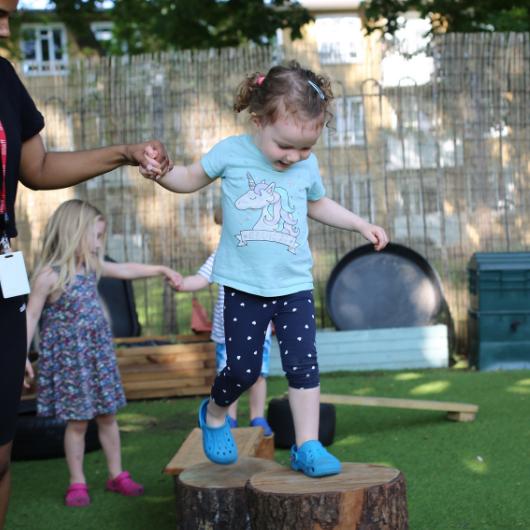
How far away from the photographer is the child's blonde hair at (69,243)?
→ 5.08m

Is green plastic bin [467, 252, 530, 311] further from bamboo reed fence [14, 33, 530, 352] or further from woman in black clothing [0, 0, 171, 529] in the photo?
woman in black clothing [0, 0, 171, 529]

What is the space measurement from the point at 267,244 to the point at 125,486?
6.43 feet

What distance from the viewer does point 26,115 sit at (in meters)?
3.22

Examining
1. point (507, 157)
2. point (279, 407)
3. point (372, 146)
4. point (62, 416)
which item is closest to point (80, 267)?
point (62, 416)

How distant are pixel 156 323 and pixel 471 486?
4.72 meters

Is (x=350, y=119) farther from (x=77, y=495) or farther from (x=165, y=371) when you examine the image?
(x=77, y=495)

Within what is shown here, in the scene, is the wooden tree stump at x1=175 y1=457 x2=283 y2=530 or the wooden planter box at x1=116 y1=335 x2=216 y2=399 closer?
the wooden tree stump at x1=175 y1=457 x2=283 y2=530

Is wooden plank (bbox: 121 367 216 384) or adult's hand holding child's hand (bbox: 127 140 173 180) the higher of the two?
adult's hand holding child's hand (bbox: 127 140 173 180)

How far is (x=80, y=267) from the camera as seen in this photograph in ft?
Result: 16.9

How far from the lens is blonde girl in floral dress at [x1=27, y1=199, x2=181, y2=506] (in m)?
4.98

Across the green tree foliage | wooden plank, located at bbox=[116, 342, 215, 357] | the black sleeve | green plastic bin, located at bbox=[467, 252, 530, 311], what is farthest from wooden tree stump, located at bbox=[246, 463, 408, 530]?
the green tree foliage

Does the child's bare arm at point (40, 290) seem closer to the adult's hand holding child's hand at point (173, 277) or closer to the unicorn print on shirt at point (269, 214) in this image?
the adult's hand holding child's hand at point (173, 277)

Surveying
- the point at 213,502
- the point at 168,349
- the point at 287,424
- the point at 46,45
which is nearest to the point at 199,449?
the point at 213,502

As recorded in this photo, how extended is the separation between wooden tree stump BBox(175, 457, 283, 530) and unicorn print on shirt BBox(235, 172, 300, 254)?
3.10 ft
